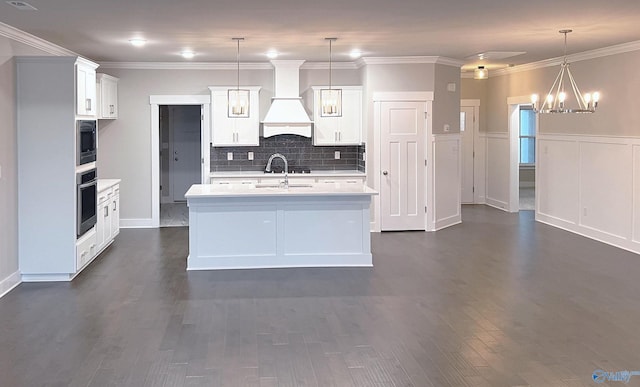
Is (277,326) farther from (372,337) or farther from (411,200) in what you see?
(411,200)

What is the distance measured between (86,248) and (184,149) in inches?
246

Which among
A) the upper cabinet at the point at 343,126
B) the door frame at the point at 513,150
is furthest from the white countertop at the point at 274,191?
the door frame at the point at 513,150

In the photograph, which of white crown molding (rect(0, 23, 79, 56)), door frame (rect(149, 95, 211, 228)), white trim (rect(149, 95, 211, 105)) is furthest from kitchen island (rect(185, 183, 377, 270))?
white trim (rect(149, 95, 211, 105))

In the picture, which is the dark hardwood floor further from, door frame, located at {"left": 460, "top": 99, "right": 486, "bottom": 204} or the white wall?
door frame, located at {"left": 460, "top": 99, "right": 486, "bottom": 204}

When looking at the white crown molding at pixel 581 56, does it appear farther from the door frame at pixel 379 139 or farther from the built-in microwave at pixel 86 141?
the built-in microwave at pixel 86 141

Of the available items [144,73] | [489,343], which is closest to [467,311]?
[489,343]

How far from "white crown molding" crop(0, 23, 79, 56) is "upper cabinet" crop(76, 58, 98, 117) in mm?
662

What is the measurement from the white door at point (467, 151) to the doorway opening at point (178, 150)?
17.2 ft

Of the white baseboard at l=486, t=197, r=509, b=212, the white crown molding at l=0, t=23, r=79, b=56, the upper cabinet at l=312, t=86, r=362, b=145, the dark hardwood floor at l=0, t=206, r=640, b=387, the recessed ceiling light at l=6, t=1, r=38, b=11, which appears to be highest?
the white crown molding at l=0, t=23, r=79, b=56

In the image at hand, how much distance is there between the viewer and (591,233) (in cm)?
891

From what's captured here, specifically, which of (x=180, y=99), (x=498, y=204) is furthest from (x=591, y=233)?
(x=180, y=99)

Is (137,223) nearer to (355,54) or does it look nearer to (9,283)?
(9,283)

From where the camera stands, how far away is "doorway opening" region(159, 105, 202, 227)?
12977 millimetres

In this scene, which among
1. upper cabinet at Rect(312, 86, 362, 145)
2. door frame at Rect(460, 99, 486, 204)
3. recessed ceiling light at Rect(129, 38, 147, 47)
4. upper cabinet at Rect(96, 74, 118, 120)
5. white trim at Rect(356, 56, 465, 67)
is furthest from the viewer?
door frame at Rect(460, 99, 486, 204)
